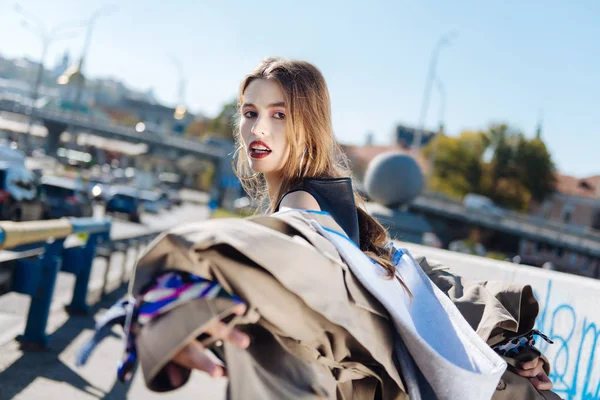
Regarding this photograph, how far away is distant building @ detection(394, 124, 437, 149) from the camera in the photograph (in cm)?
10244

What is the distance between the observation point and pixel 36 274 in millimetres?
4367

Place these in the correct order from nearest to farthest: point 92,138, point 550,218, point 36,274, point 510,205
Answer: point 36,274 < point 510,205 < point 550,218 < point 92,138

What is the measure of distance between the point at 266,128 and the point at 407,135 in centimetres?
10377

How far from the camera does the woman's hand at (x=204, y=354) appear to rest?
4.18 ft

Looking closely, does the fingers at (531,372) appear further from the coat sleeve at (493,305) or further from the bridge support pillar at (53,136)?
the bridge support pillar at (53,136)

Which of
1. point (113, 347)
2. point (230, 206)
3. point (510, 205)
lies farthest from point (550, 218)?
point (113, 347)

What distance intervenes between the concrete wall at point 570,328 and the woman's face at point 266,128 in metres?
1.36

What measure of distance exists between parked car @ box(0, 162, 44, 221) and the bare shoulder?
1543 centimetres

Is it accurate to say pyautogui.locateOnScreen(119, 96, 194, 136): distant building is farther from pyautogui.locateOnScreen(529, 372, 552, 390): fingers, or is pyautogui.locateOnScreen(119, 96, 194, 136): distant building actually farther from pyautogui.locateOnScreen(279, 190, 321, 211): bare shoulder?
pyautogui.locateOnScreen(279, 190, 321, 211): bare shoulder

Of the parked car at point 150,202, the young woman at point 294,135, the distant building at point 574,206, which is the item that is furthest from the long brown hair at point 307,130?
the distant building at point 574,206

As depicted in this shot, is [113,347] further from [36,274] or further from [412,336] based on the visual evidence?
[412,336]

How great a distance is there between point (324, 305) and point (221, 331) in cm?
26

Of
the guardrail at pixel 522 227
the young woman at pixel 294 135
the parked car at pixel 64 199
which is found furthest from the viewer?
the guardrail at pixel 522 227

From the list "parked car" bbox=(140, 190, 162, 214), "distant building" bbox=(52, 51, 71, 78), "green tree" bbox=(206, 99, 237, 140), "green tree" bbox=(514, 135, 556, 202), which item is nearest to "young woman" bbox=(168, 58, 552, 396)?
"parked car" bbox=(140, 190, 162, 214)
